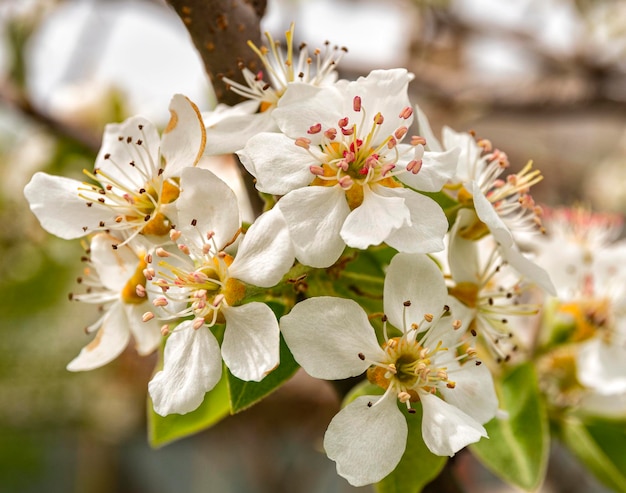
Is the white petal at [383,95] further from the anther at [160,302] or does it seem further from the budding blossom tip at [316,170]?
the anther at [160,302]

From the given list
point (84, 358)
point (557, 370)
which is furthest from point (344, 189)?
point (557, 370)

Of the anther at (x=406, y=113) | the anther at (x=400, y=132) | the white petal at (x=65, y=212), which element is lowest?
the white petal at (x=65, y=212)

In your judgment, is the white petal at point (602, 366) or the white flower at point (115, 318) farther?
the white petal at point (602, 366)

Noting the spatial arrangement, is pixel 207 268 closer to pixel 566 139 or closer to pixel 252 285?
pixel 252 285

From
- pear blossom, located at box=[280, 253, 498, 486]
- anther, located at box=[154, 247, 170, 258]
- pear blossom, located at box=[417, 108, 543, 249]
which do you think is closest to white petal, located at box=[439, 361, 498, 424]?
pear blossom, located at box=[280, 253, 498, 486]

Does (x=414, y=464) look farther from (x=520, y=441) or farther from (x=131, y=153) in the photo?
(x=131, y=153)

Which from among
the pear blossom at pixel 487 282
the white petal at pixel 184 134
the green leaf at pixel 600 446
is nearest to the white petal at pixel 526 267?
the pear blossom at pixel 487 282

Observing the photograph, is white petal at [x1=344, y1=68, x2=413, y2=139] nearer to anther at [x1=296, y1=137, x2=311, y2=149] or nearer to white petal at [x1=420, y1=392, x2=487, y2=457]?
anther at [x1=296, y1=137, x2=311, y2=149]
